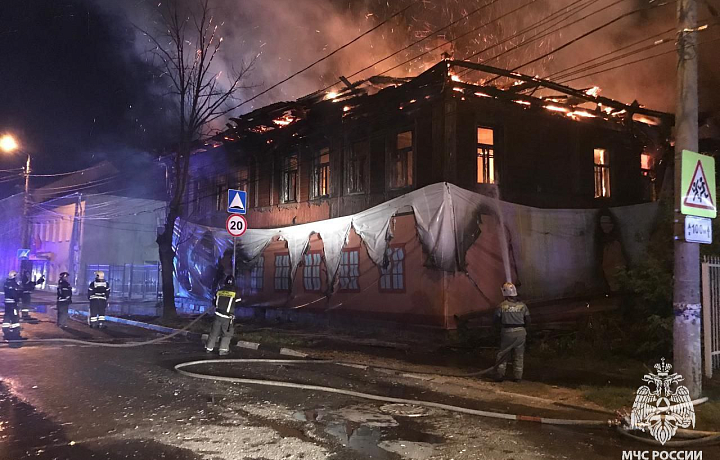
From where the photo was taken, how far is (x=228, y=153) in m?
21.6

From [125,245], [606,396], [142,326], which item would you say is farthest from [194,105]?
[125,245]

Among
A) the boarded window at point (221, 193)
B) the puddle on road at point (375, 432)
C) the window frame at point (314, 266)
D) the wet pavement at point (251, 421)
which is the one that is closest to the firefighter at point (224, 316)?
the wet pavement at point (251, 421)

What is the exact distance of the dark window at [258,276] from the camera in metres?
19.6

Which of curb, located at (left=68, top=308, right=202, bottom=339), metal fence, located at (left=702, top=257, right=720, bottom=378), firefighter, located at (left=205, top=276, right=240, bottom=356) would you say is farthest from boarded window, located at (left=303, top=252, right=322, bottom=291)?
metal fence, located at (left=702, top=257, right=720, bottom=378)

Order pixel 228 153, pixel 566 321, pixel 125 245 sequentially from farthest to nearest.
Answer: pixel 125 245
pixel 228 153
pixel 566 321

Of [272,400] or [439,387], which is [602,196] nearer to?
[439,387]

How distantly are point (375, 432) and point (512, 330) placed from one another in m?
3.37

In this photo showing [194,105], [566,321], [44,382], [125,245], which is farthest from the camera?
[125,245]

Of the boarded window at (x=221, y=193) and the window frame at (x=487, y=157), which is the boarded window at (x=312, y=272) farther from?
the boarded window at (x=221, y=193)

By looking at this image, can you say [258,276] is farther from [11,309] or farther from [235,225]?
[235,225]

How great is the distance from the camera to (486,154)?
46.9 feet

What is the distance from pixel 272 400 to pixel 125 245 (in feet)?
116

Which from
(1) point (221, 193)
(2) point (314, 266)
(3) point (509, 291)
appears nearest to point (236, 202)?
(2) point (314, 266)

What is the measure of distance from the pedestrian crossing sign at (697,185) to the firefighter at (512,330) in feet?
8.78
